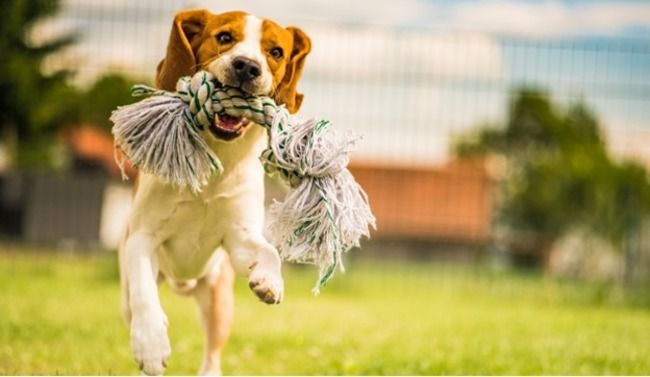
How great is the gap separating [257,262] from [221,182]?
0.47 m

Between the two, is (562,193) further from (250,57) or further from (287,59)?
(250,57)

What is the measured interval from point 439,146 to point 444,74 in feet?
5.77

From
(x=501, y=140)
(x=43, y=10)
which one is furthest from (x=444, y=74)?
(x=501, y=140)

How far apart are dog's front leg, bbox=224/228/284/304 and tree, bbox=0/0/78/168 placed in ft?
19.4

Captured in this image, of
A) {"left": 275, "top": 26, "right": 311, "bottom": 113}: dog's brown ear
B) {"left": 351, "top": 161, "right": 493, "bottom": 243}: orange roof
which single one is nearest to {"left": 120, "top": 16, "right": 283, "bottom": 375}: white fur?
{"left": 275, "top": 26, "right": 311, "bottom": 113}: dog's brown ear

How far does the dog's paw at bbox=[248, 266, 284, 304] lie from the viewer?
3.47 m

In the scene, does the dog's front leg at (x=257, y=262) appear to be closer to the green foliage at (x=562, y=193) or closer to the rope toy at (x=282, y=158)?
the rope toy at (x=282, y=158)

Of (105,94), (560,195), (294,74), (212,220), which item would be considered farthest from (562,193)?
(212,220)

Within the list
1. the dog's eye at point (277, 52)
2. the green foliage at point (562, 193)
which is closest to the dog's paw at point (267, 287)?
the dog's eye at point (277, 52)

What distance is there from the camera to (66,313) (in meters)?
7.62

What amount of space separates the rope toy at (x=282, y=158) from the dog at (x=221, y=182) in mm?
80

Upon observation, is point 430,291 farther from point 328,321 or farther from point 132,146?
point 132,146

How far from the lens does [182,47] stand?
3.87 meters

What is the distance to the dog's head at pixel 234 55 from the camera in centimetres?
370
